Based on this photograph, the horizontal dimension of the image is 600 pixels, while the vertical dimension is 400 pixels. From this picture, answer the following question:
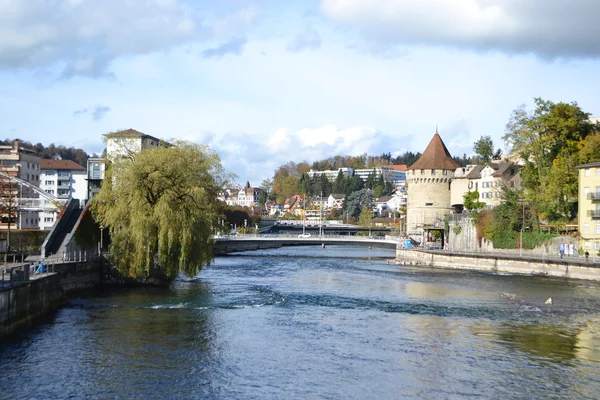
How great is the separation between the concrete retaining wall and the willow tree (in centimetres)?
592

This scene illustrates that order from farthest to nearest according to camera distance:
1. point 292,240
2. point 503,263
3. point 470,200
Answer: point 470,200
point 292,240
point 503,263

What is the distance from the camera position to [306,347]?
25141 millimetres

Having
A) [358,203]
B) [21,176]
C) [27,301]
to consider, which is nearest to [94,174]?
[27,301]

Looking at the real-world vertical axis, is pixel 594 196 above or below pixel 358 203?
below

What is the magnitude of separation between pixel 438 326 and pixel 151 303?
572 inches

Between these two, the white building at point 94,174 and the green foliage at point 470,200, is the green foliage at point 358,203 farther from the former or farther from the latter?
the white building at point 94,174

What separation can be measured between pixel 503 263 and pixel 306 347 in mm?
39021

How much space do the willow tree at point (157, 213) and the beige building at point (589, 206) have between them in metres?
34.9

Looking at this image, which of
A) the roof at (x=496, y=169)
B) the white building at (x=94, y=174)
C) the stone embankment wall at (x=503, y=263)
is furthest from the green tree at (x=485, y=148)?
the white building at (x=94, y=174)

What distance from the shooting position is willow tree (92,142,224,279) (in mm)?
38438

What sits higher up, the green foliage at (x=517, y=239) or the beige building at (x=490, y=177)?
the beige building at (x=490, y=177)

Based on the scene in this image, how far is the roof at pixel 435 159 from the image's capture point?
9463cm

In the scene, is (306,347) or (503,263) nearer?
(306,347)

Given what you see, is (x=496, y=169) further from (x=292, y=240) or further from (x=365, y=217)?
(x=365, y=217)
